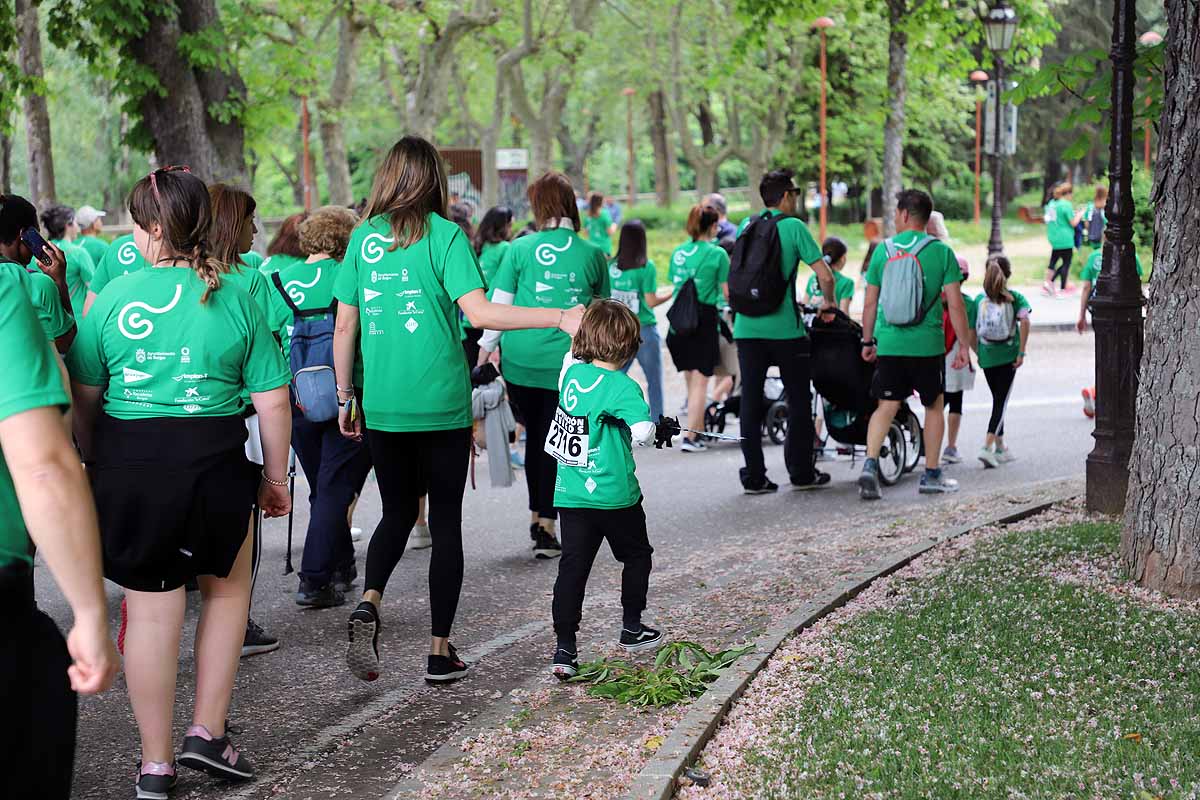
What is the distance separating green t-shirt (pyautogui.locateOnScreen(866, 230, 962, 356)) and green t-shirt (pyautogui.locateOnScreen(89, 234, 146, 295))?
188 inches

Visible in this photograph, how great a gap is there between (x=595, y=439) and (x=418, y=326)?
81 cm

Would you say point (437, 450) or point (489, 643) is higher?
point (437, 450)

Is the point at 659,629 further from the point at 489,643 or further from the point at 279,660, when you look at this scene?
the point at 279,660

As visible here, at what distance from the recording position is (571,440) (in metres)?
5.76

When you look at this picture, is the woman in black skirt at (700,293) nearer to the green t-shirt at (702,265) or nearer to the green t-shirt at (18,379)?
the green t-shirt at (702,265)

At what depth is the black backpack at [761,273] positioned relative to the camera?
31.3ft

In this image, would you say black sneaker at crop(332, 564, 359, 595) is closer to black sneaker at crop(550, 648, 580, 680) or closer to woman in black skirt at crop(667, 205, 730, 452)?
black sneaker at crop(550, 648, 580, 680)

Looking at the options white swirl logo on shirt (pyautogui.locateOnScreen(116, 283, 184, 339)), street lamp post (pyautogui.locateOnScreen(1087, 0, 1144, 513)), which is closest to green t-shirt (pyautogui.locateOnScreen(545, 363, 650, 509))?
white swirl logo on shirt (pyautogui.locateOnScreen(116, 283, 184, 339))

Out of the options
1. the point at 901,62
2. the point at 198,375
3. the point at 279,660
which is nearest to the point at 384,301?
the point at 198,375

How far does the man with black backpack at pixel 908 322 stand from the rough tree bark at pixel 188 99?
251 inches

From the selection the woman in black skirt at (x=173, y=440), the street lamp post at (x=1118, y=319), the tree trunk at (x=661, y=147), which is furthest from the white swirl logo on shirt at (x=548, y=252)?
the tree trunk at (x=661, y=147)

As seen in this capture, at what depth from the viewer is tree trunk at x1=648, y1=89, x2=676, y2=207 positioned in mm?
52375

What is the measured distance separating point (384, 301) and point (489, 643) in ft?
5.79

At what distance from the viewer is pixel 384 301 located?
18.6 ft
